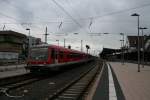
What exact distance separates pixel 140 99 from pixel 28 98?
492cm

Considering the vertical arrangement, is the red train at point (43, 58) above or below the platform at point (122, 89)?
above

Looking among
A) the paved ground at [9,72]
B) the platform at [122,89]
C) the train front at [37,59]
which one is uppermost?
the train front at [37,59]

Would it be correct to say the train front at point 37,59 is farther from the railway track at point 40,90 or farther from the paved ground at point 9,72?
the railway track at point 40,90

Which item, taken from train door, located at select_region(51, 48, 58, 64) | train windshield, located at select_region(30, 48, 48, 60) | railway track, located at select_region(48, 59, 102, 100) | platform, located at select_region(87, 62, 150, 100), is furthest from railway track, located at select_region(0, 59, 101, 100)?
train door, located at select_region(51, 48, 58, 64)

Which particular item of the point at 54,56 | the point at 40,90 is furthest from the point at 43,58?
the point at 40,90

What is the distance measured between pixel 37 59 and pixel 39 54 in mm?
515

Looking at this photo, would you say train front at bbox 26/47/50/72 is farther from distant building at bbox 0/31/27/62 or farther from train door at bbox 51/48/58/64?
distant building at bbox 0/31/27/62

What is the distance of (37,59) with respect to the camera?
26484mm

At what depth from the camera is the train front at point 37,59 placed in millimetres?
25812

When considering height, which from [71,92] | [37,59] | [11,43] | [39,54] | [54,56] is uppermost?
[11,43]

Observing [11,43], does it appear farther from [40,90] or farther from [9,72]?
[40,90]

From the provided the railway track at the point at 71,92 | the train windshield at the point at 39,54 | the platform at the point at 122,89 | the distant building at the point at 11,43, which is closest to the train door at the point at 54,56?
the train windshield at the point at 39,54

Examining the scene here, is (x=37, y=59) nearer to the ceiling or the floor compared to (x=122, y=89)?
nearer to the ceiling

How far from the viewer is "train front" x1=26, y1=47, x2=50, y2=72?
2581 centimetres
